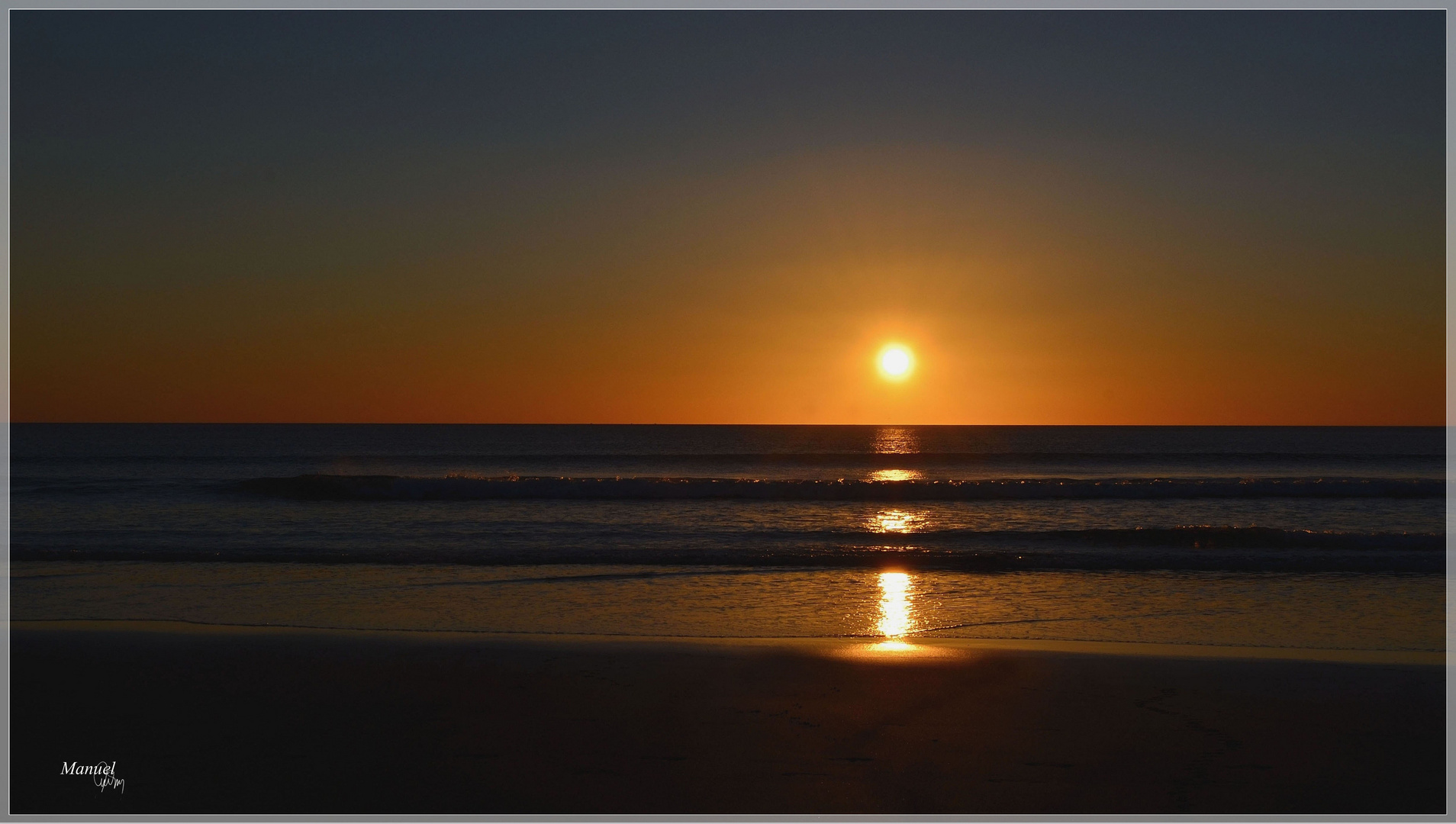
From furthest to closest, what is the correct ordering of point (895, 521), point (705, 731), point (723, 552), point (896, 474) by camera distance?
point (896, 474), point (895, 521), point (723, 552), point (705, 731)

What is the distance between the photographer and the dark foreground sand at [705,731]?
15.6 feet

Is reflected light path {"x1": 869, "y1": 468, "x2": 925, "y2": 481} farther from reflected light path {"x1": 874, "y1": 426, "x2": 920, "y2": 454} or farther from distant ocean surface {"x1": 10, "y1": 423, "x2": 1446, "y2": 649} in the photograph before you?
reflected light path {"x1": 874, "y1": 426, "x2": 920, "y2": 454}

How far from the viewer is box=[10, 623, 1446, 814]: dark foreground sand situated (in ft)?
15.6

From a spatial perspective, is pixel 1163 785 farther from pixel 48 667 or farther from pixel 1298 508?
pixel 1298 508

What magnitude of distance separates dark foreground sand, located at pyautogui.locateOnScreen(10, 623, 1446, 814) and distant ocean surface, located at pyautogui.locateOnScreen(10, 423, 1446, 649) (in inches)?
58.4

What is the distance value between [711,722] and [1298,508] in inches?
792

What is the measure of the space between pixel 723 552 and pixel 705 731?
8.52m

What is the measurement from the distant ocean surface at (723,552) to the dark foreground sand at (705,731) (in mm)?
1482

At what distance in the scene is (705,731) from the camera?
5.64 m

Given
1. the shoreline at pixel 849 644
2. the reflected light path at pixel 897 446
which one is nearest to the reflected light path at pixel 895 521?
the shoreline at pixel 849 644
